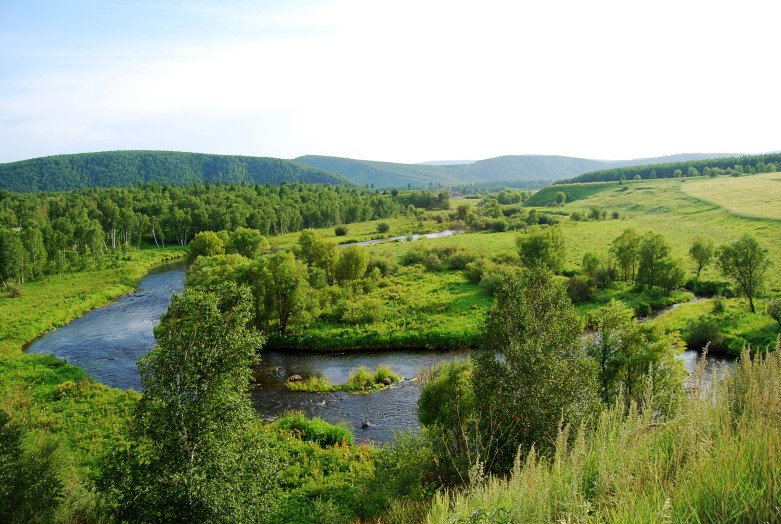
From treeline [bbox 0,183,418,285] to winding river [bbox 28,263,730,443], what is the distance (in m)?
25.9

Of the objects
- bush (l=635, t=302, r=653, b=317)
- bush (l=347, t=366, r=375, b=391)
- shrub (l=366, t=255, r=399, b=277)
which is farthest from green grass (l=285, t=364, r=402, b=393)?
shrub (l=366, t=255, r=399, b=277)

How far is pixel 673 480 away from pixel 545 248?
6621cm

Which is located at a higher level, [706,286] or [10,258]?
[10,258]

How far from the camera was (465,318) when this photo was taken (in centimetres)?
5531

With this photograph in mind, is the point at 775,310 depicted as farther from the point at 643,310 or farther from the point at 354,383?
the point at 354,383

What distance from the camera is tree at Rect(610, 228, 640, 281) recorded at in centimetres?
6469

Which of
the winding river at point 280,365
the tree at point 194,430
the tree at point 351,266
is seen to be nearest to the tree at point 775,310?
the winding river at point 280,365

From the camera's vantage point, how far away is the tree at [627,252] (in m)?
64.7

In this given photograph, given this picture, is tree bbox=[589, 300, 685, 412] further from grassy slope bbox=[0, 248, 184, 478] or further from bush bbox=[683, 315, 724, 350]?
grassy slope bbox=[0, 248, 184, 478]

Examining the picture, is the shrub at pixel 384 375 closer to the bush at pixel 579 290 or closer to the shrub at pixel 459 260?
the bush at pixel 579 290

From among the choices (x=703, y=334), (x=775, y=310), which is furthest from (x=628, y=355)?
(x=775, y=310)

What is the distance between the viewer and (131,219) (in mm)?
111438

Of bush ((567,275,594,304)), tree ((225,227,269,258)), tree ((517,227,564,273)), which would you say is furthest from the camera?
tree ((225,227,269,258))

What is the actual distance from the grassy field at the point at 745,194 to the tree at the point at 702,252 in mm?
45180
